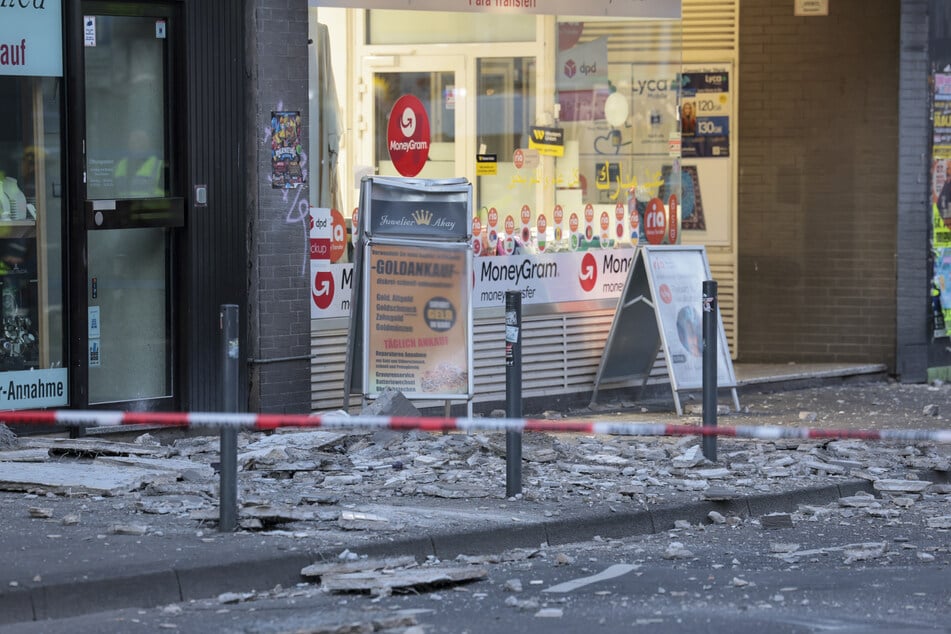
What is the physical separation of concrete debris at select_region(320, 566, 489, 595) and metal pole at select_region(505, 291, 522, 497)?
4.91ft

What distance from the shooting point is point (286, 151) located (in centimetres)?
1151

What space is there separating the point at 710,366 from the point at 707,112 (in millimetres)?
6214

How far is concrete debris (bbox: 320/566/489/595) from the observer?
7051mm

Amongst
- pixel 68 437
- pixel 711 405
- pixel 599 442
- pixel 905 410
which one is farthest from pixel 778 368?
pixel 68 437

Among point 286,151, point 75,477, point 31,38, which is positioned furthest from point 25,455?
point 286,151

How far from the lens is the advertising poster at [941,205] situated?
598 inches

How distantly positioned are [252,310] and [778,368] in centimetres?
608

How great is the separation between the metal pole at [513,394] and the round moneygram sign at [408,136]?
11.7 feet

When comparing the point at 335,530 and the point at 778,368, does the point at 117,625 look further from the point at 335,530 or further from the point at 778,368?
the point at 778,368

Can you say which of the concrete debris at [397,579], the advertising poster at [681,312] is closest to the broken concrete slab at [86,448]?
the concrete debris at [397,579]

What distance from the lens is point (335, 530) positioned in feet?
26.2

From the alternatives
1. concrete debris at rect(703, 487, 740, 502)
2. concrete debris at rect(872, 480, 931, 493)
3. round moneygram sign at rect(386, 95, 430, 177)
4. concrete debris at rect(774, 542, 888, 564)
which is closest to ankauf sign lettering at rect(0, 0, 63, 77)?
round moneygram sign at rect(386, 95, 430, 177)

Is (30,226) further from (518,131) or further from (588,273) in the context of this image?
(588,273)

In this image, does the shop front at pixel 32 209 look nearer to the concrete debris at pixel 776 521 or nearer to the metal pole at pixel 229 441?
the metal pole at pixel 229 441
